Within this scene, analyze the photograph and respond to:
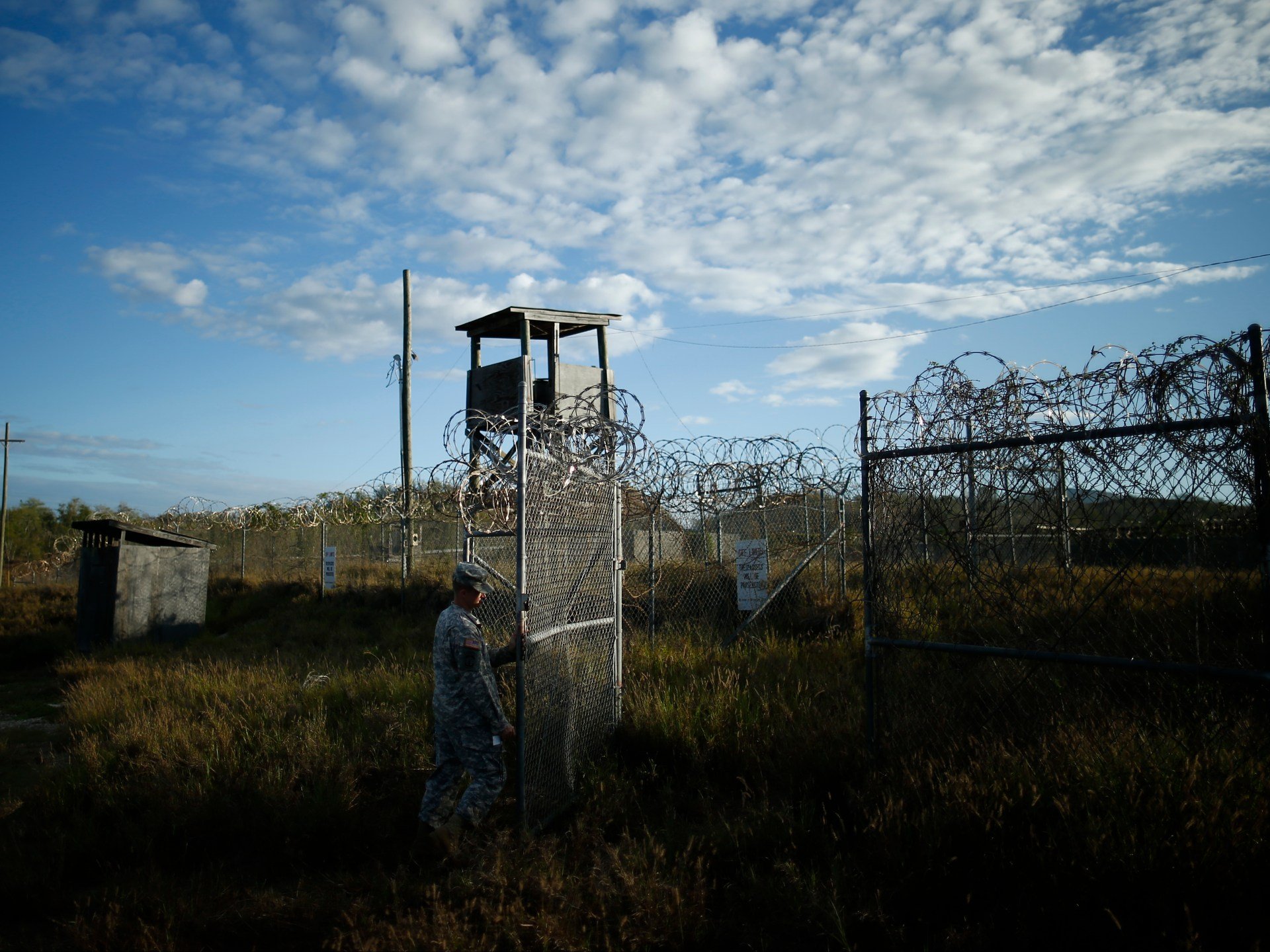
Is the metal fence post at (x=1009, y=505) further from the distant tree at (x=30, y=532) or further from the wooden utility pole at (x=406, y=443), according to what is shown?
the distant tree at (x=30, y=532)

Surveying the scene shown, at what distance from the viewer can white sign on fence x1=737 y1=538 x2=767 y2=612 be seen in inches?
366

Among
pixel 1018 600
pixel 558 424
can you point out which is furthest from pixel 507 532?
pixel 1018 600

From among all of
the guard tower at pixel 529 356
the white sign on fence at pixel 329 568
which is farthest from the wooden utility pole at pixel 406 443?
the guard tower at pixel 529 356

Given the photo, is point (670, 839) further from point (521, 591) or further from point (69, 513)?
point (69, 513)

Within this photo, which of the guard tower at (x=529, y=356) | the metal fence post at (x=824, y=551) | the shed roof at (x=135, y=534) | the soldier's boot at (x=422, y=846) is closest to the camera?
the soldier's boot at (x=422, y=846)

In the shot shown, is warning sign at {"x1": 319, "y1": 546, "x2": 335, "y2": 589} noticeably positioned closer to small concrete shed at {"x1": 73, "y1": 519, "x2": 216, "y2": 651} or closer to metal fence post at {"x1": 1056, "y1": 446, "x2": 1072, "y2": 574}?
small concrete shed at {"x1": 73, "y1": 519, "x2": 216, "y2": 651}

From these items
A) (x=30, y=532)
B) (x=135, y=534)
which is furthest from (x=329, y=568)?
(x=30, y=532)

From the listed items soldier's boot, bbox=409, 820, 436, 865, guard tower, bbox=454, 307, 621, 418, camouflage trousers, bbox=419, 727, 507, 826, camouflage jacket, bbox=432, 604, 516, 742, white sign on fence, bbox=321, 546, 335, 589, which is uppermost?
guard tower, bbox=454, 307, 621, 418

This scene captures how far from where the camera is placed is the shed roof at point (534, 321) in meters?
11.3

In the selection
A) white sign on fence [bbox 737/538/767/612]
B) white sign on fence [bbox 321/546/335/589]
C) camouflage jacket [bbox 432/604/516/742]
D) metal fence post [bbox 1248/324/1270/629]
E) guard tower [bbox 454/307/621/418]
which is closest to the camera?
metal fence post [bbox 1248/324/1270/629]

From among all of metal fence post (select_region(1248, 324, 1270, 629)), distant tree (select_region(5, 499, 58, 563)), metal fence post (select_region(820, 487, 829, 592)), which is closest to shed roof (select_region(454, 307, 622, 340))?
metal fence post (select_region(820, 487, 829, 592))

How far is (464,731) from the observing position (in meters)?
4.89

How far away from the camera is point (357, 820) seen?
5.27m

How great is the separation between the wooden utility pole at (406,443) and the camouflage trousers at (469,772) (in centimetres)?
1087
